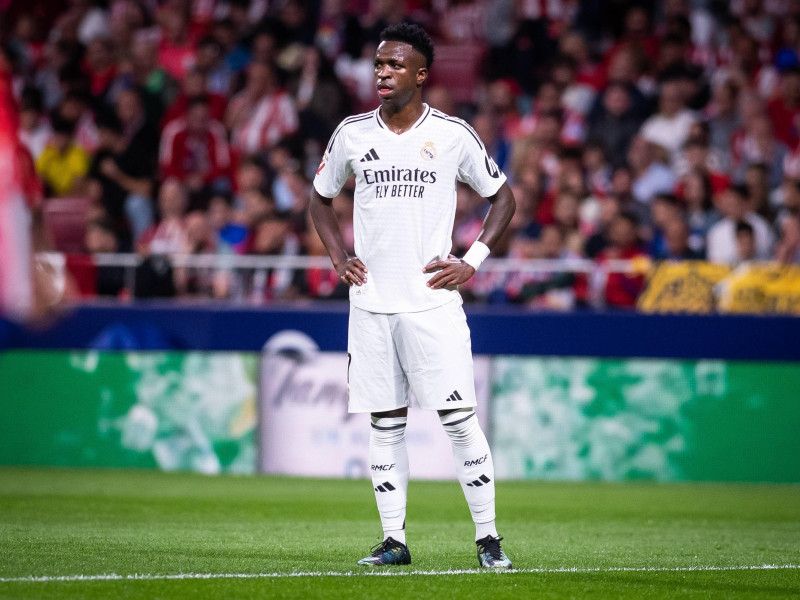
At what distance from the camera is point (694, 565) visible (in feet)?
22.9

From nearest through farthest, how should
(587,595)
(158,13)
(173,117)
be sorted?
(587,595)
(173,117)
(158,13)

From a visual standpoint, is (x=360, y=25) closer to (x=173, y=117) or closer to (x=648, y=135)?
(x=173, y=117)

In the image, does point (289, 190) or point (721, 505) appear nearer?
point (721, 505)

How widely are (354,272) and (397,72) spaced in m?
1.02

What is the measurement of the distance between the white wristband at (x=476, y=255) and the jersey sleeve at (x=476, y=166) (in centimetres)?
29

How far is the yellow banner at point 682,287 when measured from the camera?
1252 cm

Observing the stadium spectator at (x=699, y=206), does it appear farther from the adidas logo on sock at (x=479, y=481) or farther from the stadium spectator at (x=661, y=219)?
the adidas logo on sock at (x=479, y=481)

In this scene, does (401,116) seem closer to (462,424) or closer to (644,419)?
(462,424)

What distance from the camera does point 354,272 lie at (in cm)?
675

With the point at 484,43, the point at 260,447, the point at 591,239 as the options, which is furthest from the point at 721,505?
the point at 484,43

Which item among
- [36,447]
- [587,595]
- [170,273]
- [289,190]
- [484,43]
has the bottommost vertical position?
[36,447]

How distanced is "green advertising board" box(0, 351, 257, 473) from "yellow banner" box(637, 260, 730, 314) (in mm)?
3934

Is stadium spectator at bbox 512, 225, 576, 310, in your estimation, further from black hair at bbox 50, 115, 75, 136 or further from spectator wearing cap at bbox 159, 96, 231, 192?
black hair at bbox 50, 115, 75, 136

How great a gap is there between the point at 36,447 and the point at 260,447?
2.32 metres
